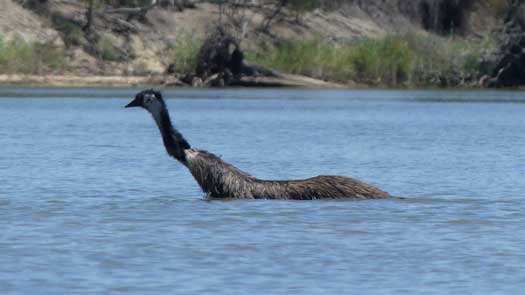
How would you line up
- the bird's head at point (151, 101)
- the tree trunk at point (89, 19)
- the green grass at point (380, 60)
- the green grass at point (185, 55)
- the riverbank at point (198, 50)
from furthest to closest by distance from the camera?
the green grass at point (380, 60)
the tree trunk at point (89, 19)
the green grass at point (185, 55)
the riverbank at point (198, 50)
the bird's head at point (151, 101)

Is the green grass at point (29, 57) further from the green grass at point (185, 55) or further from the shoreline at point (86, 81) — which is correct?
the green grass at point (185, 55)

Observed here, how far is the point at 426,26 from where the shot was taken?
97.6 m

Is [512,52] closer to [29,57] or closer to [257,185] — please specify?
[29,57]

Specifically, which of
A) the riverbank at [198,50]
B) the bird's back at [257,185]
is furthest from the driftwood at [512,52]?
the bird's back at [257,185]

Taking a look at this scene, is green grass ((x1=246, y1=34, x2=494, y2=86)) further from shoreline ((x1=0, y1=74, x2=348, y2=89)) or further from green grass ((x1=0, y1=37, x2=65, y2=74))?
→ green grass ((x1=0, y1=37, x2=65, y2=74))

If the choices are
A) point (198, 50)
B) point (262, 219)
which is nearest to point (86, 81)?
point (198, 50)

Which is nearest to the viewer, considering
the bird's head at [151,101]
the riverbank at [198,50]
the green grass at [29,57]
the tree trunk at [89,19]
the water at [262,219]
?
the water at [262,219]

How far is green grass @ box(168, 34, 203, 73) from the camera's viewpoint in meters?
73.9

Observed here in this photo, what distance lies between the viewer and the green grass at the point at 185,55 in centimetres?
7394

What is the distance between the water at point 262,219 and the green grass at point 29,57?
3188cm

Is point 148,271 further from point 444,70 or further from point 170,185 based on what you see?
point 444,70

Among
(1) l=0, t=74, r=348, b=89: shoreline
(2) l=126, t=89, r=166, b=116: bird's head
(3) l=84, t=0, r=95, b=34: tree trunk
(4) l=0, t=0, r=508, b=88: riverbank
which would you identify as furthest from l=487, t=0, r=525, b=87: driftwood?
(2) l=126, t=89, r=166, b=116: bird's head

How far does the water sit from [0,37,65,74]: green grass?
3188 centimetres

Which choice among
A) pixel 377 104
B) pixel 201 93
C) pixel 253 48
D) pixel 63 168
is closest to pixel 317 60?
pixel 253 48
